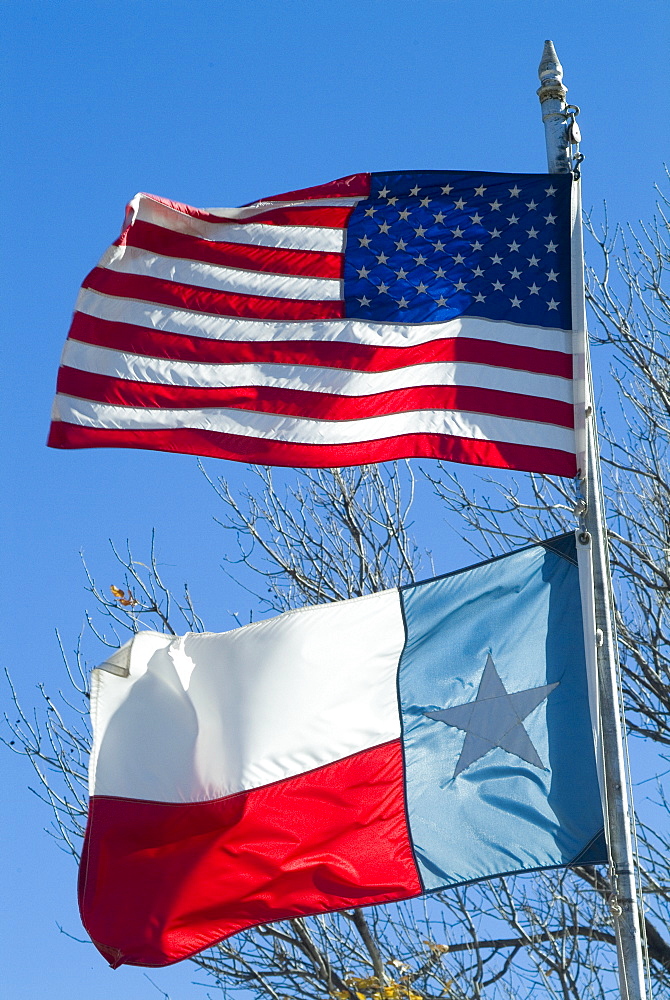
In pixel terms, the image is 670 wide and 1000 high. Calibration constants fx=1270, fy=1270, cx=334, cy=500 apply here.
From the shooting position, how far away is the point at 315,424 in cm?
623

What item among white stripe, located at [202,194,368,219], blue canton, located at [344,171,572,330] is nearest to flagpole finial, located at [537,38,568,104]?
blue canton, located at [344,171,572,330]

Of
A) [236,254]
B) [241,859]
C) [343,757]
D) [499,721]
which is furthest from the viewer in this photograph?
[236,254]

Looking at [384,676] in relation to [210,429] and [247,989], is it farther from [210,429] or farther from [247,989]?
[247,989]

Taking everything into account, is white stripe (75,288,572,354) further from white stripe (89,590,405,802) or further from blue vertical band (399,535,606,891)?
white stripe (89,590,405,802)

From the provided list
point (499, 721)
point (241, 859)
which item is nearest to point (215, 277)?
point (499, 721)

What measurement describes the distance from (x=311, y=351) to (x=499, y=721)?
6.99 feet

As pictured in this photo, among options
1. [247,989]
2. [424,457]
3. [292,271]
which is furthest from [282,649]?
[247,989]

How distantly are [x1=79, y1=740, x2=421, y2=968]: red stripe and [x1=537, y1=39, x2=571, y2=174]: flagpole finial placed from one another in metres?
3.07

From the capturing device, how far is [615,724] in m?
5.23

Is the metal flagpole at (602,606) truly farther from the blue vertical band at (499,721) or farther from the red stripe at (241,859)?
the red stripe at (241,859)

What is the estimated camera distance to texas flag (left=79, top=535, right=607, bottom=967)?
211 inches

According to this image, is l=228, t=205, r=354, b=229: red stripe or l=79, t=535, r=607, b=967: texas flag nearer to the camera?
l=79, t=535, r=607, b=967: texas flag

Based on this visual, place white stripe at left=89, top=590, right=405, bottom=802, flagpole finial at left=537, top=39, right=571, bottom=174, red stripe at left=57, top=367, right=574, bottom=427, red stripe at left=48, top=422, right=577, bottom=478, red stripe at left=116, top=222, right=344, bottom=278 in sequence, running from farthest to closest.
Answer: red stripe at left=116, top=222, right=344, bottom=278
flagpole finial at left=537, top=39, right=571, bottom=174
red stripe at left=57, top=367, right=574, bottom=427
red stripe at left=48, top=422, right=577, bottom=478
white stripe at left=89, top=590, right=405, bottom=802

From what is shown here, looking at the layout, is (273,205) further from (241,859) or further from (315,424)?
(241,859)
